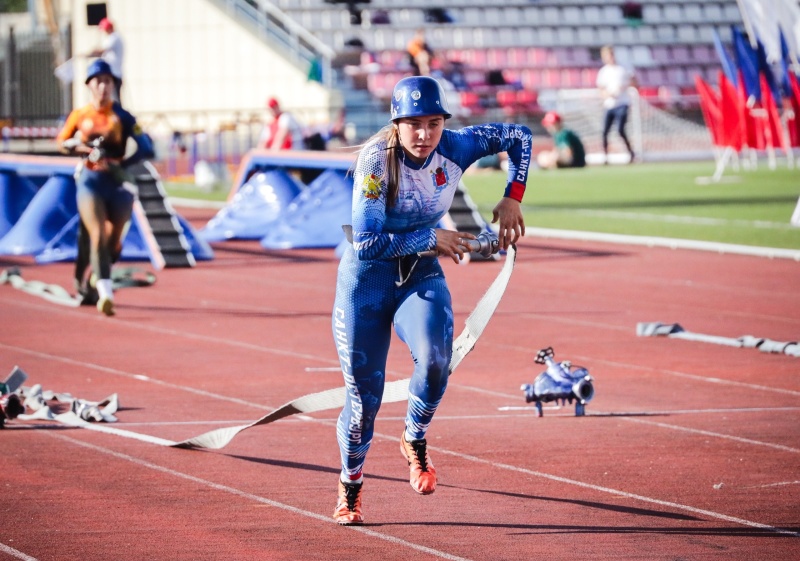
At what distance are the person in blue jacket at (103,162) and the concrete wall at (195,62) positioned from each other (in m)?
28.4

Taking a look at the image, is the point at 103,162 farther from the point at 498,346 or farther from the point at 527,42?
the point at 527,42

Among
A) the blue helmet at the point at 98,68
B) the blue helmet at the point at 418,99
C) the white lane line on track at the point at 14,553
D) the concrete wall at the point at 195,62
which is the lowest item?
the white lane line on track at the point at 14,553

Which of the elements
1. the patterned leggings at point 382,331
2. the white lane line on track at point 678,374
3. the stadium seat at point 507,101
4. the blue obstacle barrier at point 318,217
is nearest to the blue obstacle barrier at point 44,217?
the blue obstacle barrier at point 318,217

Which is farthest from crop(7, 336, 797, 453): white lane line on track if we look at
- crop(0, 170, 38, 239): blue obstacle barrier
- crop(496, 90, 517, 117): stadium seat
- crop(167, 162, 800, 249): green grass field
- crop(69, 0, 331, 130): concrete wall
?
crop(69, 0, 331, 130): concrete wall

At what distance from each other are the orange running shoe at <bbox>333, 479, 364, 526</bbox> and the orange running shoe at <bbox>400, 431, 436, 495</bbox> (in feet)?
0.82

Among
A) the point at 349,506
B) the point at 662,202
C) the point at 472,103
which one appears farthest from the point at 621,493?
the point at 472,103

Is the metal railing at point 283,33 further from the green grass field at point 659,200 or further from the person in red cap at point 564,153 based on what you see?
the green grass field at point 659,200

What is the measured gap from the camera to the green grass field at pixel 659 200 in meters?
20.2

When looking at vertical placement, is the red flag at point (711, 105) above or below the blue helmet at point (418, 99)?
above

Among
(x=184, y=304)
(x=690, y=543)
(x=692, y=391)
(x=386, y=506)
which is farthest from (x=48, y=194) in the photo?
(x=690, y=543)

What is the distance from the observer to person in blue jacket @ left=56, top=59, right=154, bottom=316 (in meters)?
12.7

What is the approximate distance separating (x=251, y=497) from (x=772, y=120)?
84.6 ft

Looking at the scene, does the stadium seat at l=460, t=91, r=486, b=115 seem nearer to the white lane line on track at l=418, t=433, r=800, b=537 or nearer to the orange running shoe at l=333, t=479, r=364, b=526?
the white lane line on track at l=418, t=433, r=800, b=537

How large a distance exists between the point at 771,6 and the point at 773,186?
4009 millimetres
